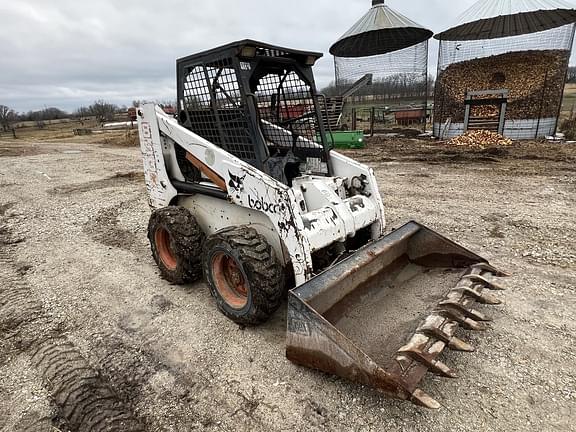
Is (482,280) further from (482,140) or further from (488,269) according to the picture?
(482,140)

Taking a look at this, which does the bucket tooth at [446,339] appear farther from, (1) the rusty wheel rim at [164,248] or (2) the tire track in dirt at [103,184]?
(2) the tire track in dirt at [103,184]

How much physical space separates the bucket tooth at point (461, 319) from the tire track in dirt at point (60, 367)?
2.04 meters

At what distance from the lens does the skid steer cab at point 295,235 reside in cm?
221

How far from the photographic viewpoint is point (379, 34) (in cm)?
1833

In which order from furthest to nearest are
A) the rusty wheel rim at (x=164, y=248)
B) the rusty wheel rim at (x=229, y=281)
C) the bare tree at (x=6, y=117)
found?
the bare tree at (x=6, y=117)
the rusty wheel rim at (x=164, y=248)
the rusty wheel rim at (x=229, y=281)

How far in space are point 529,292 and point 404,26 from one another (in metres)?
17.7

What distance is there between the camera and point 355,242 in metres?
3.46

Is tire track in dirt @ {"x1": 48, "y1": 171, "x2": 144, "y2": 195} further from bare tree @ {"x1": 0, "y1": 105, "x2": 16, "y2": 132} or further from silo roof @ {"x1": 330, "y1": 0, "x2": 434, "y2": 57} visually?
bare tree @ {"x1": 0, "y1": 105, "x2": 16, "y2": 132}

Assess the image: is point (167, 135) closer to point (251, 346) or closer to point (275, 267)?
point (275, 267)

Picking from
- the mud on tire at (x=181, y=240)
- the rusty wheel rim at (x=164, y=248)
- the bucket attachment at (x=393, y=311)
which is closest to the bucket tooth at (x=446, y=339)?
the bucket attachment at (x=393, y=311)

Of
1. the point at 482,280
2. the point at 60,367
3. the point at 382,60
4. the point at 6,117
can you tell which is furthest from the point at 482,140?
the point at 6,117

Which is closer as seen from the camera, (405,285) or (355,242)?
(405,285)

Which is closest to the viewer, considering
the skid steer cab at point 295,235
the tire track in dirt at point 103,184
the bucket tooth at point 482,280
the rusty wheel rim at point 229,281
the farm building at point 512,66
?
the skid steer cab at point 295,235

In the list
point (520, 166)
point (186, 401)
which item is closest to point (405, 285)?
point (186, 401)
